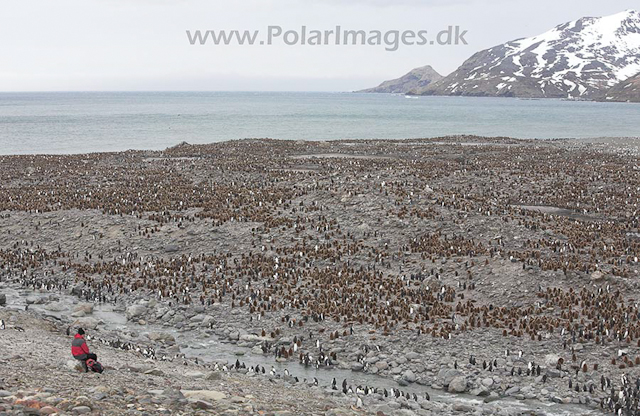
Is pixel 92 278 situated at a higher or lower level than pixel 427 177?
lower

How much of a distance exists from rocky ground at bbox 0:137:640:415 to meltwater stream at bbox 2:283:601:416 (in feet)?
0.26

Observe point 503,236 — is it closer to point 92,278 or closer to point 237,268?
point 237,268

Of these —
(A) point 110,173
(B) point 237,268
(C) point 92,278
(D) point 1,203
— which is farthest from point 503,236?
(A) point 110,173

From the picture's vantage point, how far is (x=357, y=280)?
73.1 ft

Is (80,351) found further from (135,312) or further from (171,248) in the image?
(171,248)

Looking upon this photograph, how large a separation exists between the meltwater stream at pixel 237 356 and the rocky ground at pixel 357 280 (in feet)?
0.26

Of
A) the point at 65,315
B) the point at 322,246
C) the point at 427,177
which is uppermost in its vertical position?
the point at 427,177

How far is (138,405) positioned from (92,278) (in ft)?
50.5

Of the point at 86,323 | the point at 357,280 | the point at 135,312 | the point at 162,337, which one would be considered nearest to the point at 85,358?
the point at 162,337

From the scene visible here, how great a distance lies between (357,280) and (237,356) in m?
6.66

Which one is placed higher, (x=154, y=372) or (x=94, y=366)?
(x=94, y=366)

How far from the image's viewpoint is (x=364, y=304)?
20.2m

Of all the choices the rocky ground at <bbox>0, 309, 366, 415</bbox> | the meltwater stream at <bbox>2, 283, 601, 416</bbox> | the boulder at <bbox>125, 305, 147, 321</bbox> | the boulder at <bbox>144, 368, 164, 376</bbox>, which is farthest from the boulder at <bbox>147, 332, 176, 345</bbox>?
the boulder at <bbox>144, 368, 164, 376</bbox>

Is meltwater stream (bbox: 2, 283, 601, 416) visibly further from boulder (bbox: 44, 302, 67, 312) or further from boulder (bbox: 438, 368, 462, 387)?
boulder (bbox: 438, 368, 462, 387)
